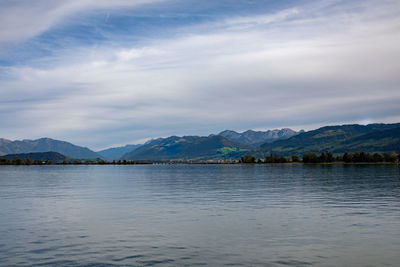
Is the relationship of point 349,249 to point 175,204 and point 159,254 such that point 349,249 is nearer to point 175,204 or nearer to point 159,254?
point 159,254

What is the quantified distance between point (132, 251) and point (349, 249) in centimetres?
1764

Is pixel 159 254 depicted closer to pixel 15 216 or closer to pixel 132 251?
pixel 132 251

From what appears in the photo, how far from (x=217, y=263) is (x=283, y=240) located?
9118 mm

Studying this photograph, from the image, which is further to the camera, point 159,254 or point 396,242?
point 396,242

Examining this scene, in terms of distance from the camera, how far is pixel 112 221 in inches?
1740

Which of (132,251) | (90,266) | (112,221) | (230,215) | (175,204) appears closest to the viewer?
(90,266)

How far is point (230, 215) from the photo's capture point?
155 ft

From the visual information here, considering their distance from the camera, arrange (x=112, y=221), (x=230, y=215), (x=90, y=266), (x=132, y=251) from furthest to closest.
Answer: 1. (x=230, y=215)
2. (x=112, y=221)
3. (x=132, y=251)
4. (x=90, y=266)

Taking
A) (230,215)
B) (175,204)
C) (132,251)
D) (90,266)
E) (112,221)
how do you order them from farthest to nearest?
(175,204), (230,215), (112,221), (132,251), (90,266)

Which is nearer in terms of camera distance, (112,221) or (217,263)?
(217,263)

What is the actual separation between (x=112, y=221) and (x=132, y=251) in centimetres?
1488

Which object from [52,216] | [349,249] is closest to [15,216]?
[52,216]

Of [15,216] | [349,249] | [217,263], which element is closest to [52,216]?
[15,216]

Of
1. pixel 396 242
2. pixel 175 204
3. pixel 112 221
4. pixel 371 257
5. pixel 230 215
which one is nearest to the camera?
pixel 371 257
